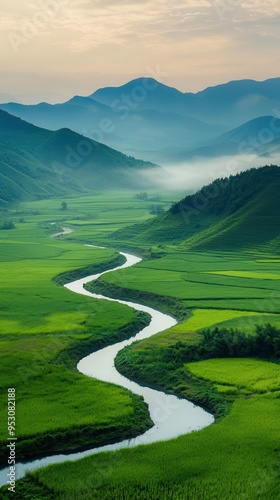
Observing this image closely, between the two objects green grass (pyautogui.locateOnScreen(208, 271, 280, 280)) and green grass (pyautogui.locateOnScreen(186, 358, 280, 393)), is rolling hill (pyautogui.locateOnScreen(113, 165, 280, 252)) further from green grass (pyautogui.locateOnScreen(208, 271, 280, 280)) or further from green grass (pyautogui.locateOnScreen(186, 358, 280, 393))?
green grass (pyautogui.locateOnScreen(186, 358, 280, 393))

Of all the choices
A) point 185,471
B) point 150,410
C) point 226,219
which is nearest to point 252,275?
point 226,219

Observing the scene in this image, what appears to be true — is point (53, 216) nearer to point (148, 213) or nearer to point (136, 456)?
point (148, 213)

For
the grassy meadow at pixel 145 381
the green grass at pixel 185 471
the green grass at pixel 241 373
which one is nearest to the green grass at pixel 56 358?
the grassy meadow at pixel 145 381

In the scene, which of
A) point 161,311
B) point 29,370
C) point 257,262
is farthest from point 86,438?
point 257,262

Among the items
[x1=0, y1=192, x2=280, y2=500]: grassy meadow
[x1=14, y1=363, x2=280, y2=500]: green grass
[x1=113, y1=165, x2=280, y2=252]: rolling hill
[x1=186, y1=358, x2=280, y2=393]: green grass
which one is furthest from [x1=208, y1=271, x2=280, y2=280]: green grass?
[x1=14, y1=363, x2=280, y2=500]: green grass

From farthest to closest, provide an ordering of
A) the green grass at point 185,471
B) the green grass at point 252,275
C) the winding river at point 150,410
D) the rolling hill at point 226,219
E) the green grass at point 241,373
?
the rolling hill at point 226,219, the green grass at point 252,275, the green grass at point 241,373, the winding river at point 150,410, the green grass at point 185,471

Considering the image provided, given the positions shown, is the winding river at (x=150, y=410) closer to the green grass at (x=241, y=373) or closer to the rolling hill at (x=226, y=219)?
the green grass at (x=241, y=373)

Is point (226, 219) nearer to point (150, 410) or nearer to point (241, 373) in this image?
point (241, 373)
